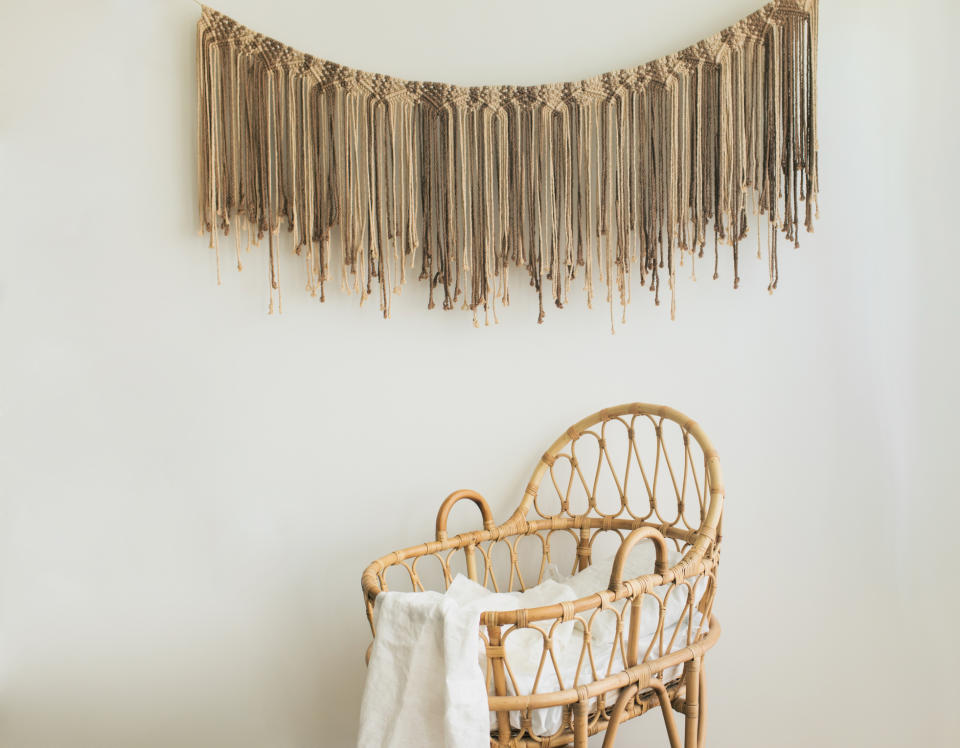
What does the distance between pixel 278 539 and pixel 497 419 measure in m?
0.55

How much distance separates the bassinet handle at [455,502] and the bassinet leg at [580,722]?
45cm

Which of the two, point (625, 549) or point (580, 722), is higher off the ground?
point (625, 549)

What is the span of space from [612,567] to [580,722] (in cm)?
26

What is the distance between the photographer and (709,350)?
154 cm

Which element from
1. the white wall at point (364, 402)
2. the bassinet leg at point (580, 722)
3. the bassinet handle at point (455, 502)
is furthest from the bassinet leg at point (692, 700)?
the bassinet handle at point (455, 502)

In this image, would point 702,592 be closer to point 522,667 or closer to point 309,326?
point 522,667

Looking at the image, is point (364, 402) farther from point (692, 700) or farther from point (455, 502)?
point (692, 700)

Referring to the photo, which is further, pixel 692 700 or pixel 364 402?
pixel 364 402

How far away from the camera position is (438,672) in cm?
99

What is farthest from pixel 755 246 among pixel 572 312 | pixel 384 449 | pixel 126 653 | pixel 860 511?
Answer: pixel 126 653

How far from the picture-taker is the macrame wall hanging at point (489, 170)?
4.65ft

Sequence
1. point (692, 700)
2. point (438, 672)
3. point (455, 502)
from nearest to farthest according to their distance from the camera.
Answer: point (438, 672) → point (692, 700) → point (455, 502)

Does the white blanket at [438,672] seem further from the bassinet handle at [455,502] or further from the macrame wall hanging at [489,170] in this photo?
the macrame wall hanging at [489,170]

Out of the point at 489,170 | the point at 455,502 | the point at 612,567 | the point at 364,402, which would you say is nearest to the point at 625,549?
the point at 612,567
